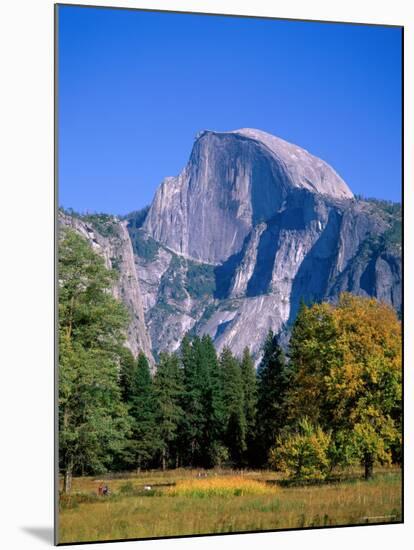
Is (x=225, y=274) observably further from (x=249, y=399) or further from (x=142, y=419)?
(x=142, y=419)

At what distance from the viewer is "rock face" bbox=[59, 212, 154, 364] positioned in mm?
15852

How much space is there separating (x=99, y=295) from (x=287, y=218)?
2537 mm

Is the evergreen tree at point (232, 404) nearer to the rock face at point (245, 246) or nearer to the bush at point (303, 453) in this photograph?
the rock face at point (245, 246)

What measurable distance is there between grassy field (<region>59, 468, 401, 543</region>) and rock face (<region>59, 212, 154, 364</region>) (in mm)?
1479

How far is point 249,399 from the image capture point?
16.4 meters

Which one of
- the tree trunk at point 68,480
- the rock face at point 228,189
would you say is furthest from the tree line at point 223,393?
the rock face at point 228,189

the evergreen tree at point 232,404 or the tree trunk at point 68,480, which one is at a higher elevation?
the evergreen tree at point 232,404

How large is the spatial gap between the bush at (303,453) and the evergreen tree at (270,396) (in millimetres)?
129

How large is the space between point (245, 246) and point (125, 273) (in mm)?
1544

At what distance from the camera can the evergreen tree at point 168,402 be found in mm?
15938

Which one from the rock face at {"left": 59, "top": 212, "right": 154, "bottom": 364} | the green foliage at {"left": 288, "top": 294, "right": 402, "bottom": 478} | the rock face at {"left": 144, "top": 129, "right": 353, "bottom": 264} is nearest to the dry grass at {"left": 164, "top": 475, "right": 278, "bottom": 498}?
the green foliage at {"left": 288, "top": 294, "right": 402, "bottom": 478}

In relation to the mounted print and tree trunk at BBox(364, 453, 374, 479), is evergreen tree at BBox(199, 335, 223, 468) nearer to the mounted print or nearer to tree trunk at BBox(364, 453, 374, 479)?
the mounted print
